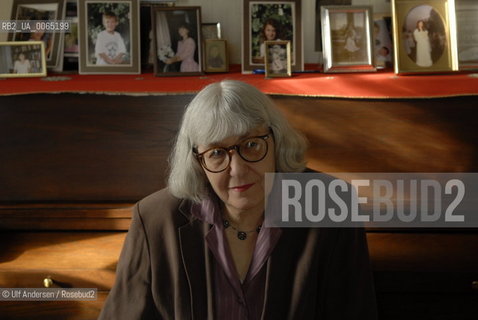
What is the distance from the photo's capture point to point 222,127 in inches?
53.5

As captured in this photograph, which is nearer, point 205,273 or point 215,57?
point 205,273

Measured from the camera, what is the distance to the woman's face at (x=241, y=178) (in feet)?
4.54

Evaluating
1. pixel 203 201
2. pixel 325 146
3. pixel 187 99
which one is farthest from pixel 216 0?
pixel 203 201

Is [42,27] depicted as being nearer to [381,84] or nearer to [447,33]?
[381,84]

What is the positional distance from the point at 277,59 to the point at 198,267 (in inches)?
37.7

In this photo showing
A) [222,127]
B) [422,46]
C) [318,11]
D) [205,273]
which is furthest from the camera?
[318,11]

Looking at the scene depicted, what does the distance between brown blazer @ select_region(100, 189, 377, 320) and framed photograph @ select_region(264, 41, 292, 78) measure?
753 mm

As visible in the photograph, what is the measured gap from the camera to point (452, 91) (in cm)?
186

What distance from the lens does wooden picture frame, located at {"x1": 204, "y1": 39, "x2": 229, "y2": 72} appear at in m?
2.30

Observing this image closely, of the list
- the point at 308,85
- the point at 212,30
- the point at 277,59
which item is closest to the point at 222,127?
the point at 308,85

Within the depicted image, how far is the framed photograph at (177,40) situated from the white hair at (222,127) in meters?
0.78

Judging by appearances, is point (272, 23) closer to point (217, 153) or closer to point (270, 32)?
point (270, 32)

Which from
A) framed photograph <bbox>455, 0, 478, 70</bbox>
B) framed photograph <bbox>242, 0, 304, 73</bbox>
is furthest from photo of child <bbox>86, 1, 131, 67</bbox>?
framed photograph <bbox>455, 0, 478, 70</bbox>

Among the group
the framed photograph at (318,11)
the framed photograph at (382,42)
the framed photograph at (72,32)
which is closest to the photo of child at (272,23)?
the framed photograph at (318,11)
